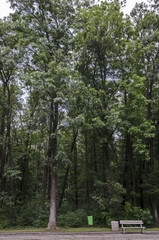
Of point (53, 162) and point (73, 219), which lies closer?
point (53, 162)

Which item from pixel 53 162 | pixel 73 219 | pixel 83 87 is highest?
pixel 83 87

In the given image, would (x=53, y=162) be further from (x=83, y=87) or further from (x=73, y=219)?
(x=83, y=87)

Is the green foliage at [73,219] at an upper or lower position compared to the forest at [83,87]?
lower

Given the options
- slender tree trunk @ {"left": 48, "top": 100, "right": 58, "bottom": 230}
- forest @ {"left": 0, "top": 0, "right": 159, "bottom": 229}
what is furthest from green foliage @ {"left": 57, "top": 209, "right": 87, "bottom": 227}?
slender tree trunk @ {"left": 48, "top": 100, "right": 58, "bottom": 230}

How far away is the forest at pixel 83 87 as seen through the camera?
44.8ft

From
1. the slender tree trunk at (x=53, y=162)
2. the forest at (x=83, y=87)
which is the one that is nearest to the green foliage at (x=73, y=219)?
the forest at (x=83, y=87)

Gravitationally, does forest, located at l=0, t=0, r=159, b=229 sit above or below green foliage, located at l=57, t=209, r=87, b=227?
above

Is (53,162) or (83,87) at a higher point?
(83,87)

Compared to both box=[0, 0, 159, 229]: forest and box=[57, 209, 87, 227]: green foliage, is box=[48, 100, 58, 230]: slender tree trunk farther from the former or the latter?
box=[57, 209, 87, 227]: green foliage

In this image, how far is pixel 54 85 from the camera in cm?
1309

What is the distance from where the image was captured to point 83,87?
13.9m

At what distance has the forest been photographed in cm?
1366

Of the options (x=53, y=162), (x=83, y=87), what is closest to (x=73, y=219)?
(x=53, y=162)

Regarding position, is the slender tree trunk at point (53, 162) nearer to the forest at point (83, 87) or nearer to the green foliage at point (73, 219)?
the forest at point (83, 87)
